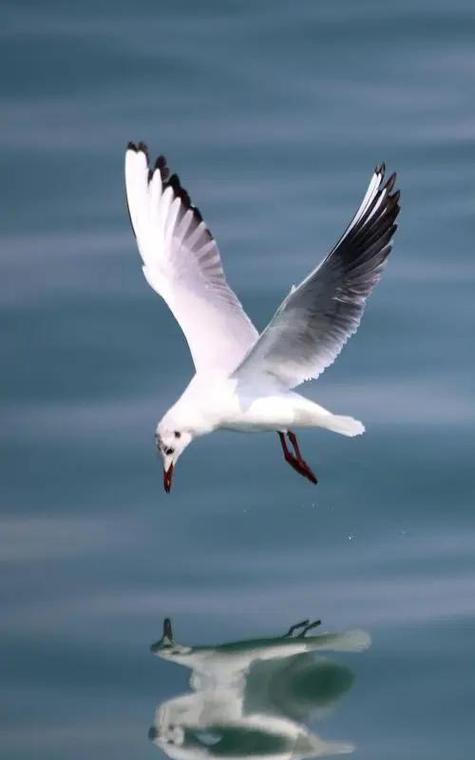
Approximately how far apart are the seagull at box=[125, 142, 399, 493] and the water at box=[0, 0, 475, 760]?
15.8 inches

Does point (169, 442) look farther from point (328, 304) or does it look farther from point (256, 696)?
point (256, 696)

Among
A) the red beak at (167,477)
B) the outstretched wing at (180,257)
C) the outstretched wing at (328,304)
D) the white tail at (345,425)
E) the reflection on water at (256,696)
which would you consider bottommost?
the reflection on water at (256,696)

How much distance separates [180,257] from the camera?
344 inches

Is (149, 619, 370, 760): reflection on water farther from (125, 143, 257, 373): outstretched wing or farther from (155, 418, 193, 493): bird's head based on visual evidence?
(125, 143, 257, 373): outstretched wing

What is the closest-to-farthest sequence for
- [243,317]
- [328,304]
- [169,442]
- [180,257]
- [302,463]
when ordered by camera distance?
[328,304], [169,442], [302,463], [243,317], [180,257]

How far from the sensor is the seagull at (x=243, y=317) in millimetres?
7656

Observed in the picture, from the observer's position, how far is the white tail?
7.79 meters

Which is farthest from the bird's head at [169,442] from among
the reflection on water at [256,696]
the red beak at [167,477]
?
the reflection on water at [256,696]

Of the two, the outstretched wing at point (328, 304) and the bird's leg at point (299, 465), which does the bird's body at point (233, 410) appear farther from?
the bird's leg at point (299, 465)

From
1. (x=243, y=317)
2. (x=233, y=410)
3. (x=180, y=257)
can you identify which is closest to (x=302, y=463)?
(x=233, y=410)

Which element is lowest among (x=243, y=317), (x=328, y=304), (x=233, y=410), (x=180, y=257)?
(x=233, y=410)

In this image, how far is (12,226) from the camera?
1081 cm

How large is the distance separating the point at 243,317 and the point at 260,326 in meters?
1.09

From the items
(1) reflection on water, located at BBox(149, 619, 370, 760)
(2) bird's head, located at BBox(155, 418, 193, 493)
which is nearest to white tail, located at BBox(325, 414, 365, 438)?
(2) bird's head, located at BBox(155, 418, 193, 493)
